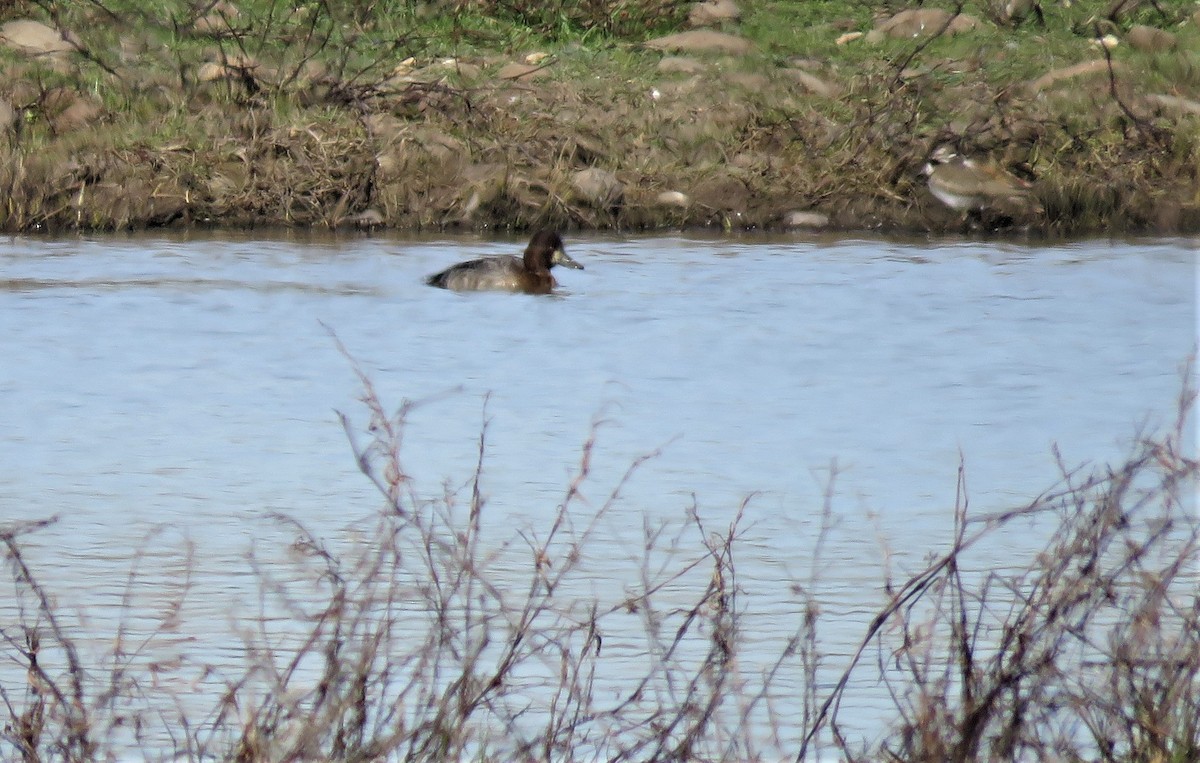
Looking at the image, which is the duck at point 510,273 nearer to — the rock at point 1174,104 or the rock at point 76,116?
the rock at point 76,116

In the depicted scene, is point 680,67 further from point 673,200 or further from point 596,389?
point 596,389

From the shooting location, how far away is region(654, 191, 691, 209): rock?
44.6 ft

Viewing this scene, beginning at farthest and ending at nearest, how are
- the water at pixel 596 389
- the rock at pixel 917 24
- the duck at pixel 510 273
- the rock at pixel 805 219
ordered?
1. the rock at pixel 917 24
2. the rock at pixel 805 219
3. the duck at pixel 510 273
4. the water at pixel 596 389

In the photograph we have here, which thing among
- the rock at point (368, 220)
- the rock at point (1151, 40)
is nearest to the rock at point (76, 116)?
the rock at point (368, 220)

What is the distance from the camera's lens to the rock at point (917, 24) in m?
17.2

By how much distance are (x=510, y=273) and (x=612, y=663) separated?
6518 mm

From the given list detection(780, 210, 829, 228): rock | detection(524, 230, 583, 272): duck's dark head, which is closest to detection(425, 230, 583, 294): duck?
detection(524, 230, 583, 272): duck's dark head

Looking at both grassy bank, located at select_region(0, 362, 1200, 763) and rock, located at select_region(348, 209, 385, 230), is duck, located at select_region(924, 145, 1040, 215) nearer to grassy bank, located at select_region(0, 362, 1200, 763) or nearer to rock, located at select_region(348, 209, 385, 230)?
rock, located at select_region(348, 209, 385, 230)

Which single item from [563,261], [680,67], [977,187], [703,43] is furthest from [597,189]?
[703,43]

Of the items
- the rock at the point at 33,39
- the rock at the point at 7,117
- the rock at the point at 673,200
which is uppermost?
the rock at the point at 33,39

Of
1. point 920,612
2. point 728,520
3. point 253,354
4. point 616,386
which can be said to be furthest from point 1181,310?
point 920,612

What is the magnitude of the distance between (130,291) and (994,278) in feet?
13.9

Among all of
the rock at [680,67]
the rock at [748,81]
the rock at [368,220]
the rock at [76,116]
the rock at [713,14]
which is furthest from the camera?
the rock at [713,14]

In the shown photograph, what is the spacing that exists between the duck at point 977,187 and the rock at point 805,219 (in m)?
0.73
